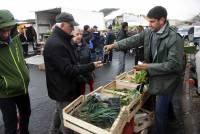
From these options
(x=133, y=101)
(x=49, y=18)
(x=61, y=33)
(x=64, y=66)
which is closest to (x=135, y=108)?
(x=133, y=101)

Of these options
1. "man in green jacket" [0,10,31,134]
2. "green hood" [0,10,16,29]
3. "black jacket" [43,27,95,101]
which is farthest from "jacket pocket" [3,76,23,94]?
"green hood" [0,10,16,29]

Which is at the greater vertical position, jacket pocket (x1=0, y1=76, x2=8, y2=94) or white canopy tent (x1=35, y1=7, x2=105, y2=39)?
white canopy tent (x1=35, y1=7, x2=105, y2=39)

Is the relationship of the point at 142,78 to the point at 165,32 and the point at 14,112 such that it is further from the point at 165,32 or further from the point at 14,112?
the point at 14,112

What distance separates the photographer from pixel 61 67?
12.9 feet

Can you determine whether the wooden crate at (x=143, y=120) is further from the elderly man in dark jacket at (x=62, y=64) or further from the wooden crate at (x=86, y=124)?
the elderly man in dark jacket at (x=62, y=64)

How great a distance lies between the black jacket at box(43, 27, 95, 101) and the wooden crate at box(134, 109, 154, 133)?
1283mm

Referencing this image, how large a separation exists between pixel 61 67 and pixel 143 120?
1891mm

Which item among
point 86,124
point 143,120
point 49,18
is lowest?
point 143,120

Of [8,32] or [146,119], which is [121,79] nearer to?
[146,119]

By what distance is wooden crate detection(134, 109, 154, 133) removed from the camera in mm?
4898

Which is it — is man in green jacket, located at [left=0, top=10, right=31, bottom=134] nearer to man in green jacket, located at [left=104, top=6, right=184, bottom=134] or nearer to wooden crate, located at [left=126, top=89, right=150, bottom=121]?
wooden crate, located at [left=126, top=89, right=150, bottom=121]

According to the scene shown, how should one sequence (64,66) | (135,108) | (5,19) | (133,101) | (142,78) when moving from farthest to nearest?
(142,78) → (135,108) → (133,101) → (64,66) → (5,19)

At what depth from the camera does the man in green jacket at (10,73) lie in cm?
389

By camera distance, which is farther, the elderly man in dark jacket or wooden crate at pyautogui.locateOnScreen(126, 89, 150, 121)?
wooden crate at pyautogui.locateOnScreen(126, 89, 150, 121)
